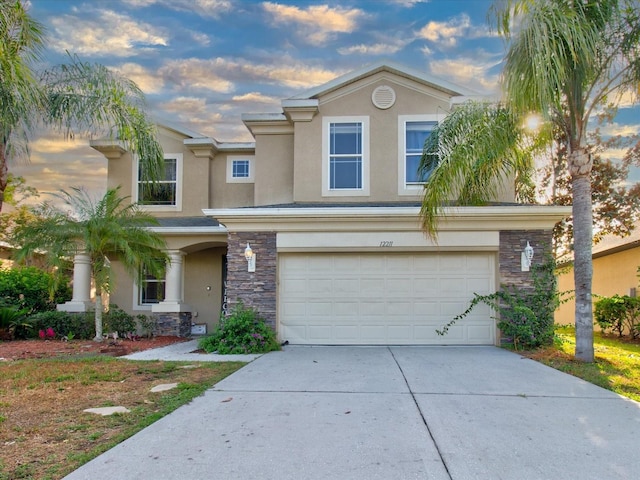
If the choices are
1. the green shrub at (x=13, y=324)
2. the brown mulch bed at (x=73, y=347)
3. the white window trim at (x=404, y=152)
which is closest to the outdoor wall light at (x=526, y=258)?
the white window trim at (x=404, y=152)

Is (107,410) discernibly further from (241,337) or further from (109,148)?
(109,148)

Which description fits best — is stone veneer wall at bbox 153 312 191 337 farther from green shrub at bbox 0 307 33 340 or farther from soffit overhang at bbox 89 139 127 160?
soffit overhang at bbox 89 139 127 160

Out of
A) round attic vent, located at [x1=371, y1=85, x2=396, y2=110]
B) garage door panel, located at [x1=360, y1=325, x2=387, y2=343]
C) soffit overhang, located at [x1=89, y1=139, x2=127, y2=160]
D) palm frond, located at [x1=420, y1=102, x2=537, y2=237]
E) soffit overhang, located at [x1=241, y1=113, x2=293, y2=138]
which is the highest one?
round attic vent, located at [x1=371, y1=85, x2=396, y2=110]

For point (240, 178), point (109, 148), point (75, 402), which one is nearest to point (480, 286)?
point (240, 178)

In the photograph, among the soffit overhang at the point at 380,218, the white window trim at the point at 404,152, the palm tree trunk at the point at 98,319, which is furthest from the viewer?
the white window trim at the point at 404,152

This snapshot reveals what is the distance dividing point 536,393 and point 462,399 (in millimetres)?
1162

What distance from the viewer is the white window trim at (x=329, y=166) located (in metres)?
12.2

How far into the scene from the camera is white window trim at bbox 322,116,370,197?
12227 millimetres

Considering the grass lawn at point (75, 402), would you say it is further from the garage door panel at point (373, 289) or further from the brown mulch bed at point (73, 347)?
the garage door panel at point (373, 289)

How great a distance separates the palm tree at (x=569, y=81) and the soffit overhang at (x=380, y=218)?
1139 millimetres

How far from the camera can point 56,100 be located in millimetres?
9891

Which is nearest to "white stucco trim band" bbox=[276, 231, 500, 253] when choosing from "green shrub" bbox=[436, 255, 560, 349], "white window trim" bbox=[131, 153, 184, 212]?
"green shrub" bbox=[436, 255, 560, 349]

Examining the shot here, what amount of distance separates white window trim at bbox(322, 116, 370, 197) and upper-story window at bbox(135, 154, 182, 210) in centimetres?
488

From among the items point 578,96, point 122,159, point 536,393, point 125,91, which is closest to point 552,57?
point 578,96
